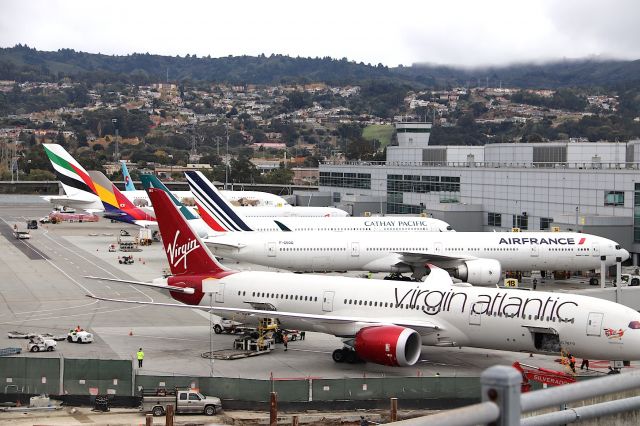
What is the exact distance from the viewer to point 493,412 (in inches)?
233

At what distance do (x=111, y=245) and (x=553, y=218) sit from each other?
138 feet

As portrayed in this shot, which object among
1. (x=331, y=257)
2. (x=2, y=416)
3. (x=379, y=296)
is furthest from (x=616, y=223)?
(x=2, y=416)

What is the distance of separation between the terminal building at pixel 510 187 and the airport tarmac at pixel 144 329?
8.96m

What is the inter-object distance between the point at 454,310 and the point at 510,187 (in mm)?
55465

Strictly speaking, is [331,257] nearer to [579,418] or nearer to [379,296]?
[379,296]

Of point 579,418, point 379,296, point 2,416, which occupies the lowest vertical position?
point 2,416

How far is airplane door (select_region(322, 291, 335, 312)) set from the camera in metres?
41.0

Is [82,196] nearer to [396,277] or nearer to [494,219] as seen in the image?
[494,219]

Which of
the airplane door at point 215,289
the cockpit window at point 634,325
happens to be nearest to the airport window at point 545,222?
the airplane door at point 215,289

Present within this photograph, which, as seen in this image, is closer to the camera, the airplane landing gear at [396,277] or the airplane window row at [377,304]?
the airplane window row at [377,304]

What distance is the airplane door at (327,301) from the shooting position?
41.0m

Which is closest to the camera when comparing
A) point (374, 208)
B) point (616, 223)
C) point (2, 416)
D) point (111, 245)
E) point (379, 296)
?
point (2, 416)

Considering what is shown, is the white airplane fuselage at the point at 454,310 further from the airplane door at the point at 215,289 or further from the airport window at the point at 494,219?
the airport window at the point at 494,219

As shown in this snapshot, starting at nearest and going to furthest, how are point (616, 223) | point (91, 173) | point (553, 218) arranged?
point (616, 223)
point (553, 218)
point (91, 173)
